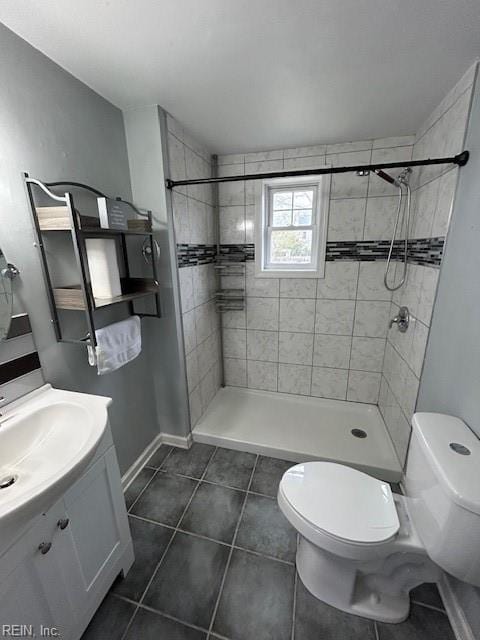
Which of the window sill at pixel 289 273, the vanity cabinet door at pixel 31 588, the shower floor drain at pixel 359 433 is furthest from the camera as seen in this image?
the window sill at pixel 289 273

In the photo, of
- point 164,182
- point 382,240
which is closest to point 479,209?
point 382,240

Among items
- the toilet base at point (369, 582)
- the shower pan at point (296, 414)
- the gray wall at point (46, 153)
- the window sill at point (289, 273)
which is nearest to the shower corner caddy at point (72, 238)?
the gray wall at point (46, 153)

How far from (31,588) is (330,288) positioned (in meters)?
2.24

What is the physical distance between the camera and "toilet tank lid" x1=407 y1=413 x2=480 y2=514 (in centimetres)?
81

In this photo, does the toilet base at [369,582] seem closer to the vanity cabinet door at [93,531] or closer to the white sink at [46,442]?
the vanity cabinet door at [93,531]

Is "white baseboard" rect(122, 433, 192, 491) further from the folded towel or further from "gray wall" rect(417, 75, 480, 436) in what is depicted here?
"gray wall" rect(417, 75, 480, 436)

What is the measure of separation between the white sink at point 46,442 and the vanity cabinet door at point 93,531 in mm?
147

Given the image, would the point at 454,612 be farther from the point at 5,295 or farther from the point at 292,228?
the point at 292,228

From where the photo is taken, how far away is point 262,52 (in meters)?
1.08

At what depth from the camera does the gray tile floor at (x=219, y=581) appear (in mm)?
1058

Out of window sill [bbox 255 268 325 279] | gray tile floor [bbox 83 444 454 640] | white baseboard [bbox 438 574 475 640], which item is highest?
window sill [bbox 255 268 325 279]

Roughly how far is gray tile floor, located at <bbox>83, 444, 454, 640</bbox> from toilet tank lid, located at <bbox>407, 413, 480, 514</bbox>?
2.44 ft

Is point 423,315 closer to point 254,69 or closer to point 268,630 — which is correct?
point 254,69

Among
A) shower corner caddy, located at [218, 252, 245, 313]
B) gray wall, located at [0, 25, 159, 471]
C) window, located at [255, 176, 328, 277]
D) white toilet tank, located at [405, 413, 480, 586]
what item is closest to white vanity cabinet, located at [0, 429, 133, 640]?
gray wall, located at [0, 25, 159, 471]
